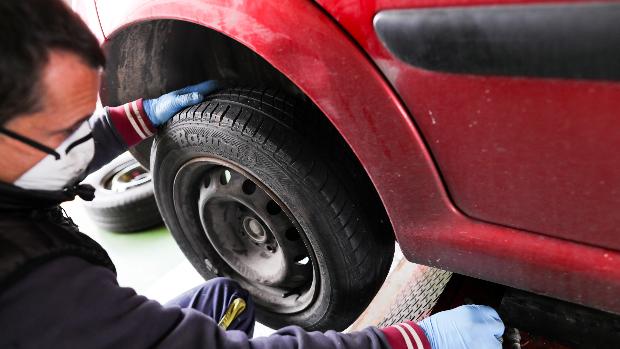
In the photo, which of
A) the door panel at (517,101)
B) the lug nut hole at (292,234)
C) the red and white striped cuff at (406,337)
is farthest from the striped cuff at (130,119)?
the red and white striped cuff at (406,337)

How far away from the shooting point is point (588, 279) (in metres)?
0.88

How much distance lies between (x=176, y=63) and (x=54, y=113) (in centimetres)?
76

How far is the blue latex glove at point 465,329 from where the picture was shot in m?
1.07

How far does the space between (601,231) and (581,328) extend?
1.37ft

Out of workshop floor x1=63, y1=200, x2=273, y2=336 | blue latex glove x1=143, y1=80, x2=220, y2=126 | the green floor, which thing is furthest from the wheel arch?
the green floor

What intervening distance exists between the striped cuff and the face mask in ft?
1.64

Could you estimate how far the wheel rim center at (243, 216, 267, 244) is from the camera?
1.53 metres

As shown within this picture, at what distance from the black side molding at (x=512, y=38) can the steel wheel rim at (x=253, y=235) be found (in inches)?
24.0

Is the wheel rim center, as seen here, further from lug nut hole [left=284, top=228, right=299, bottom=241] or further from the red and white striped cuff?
the red and white striped cuff

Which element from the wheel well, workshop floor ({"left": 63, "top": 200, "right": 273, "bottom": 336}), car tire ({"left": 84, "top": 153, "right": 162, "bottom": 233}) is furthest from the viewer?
car tire ({"left": 84, "top": 153, "right": 162, "bottom": 233})

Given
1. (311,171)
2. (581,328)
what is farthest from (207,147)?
(581,328)

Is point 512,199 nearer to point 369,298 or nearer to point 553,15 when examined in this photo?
point 553,15

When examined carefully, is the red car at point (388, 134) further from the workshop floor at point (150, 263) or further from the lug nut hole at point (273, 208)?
the workshop floor at point (150, 263)

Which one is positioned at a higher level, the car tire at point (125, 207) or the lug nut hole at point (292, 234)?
the lug nut hole at point (292, 234)
